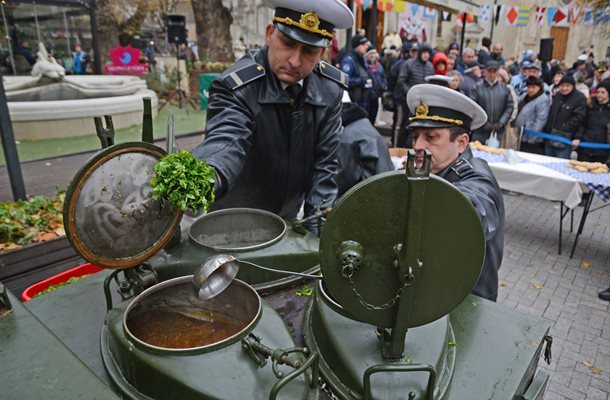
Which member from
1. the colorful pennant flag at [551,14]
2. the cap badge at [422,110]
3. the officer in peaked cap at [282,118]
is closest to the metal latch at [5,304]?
the officer in peaked cap at [282,118]

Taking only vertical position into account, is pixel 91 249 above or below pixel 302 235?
above

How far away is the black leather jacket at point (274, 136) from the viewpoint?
8.30 feet

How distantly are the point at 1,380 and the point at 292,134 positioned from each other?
1.92 meters

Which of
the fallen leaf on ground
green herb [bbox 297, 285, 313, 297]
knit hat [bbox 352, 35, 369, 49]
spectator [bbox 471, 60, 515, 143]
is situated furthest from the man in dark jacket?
green herb [bbox 297, 285, 313, 297]

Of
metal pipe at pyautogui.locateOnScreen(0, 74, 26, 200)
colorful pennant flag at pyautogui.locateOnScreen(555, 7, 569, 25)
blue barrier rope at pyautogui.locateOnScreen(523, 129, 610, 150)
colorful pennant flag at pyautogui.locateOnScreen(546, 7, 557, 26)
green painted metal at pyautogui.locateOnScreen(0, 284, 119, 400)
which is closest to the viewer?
green painted metal at pyautogui.locateOnScreen(0, 284, 119, 400)

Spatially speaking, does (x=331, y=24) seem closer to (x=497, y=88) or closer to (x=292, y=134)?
(x=292, y=134)

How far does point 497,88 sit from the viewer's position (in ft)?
27.3

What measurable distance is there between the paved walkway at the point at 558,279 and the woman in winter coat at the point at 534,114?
973 mm

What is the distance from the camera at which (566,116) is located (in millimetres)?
7664

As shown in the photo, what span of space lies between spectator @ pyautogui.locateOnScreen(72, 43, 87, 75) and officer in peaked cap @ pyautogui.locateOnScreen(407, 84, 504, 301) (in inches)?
495

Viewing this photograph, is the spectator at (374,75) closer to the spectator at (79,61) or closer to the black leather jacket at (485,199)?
the black leather jacket at (485,199)

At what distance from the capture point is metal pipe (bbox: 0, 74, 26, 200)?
15.7 feet

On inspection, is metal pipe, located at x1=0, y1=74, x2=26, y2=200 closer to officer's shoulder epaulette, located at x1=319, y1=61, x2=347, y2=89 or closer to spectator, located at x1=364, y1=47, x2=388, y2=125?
officer's shoulder epaulette, located at x1=319, y1=61, x2=347, y2=89

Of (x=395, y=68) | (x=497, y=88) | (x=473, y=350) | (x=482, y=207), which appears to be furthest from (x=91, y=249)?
(x=395, y=68)
